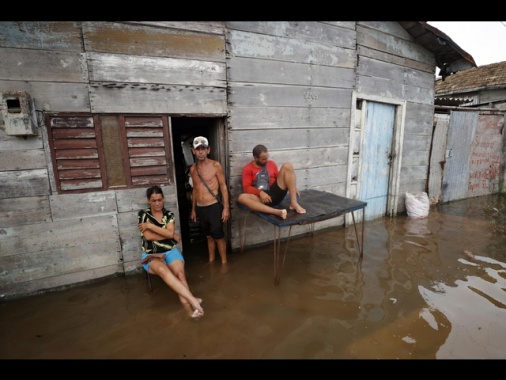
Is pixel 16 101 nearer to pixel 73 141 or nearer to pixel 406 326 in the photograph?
pixel 73 141

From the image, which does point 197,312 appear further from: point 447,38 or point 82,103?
point 447,38

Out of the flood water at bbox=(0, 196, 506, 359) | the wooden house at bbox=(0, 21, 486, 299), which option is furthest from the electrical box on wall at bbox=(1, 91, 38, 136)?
the flood water at bbox=(0, 196, 506, 359)

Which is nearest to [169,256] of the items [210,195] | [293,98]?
[210,195]

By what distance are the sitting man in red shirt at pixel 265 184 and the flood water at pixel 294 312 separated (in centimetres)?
108

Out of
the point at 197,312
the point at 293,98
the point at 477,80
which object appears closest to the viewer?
the point at 197,312

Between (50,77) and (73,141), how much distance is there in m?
0.78

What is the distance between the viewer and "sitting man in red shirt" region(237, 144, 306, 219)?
373 centimetres

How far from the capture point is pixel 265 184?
13.4 feet

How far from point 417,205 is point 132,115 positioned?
21.5 feet

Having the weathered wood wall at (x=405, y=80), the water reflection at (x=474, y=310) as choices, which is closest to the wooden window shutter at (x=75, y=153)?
the water reflection at (x=474, y=310)

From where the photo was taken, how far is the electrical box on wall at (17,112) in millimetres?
2998

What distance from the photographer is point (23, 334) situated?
2.82 m

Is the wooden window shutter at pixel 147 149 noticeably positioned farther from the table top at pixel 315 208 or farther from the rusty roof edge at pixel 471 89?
the rusty roof edge at pixel 471 89
